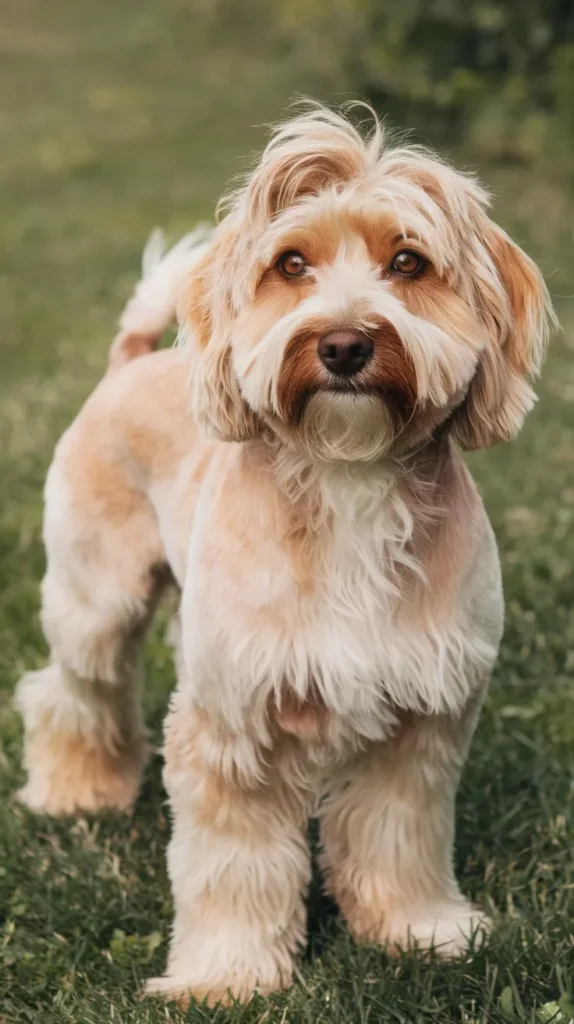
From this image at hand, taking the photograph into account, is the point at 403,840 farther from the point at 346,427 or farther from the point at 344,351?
the point at 344,351

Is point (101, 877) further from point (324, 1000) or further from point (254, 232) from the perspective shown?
point (254, 232)

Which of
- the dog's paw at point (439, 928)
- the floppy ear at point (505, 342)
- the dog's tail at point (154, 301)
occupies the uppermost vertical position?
the floppy ear at point (505, 342)

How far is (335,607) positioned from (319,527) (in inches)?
6.8

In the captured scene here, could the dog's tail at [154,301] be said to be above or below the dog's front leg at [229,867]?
above

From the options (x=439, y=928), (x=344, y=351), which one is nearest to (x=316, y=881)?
(x=439, y=928)

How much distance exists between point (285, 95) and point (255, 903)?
54.5ft

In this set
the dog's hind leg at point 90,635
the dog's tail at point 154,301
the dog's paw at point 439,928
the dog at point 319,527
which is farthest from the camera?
the dog's tail at point 154,301

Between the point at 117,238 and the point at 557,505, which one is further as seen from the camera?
the point at 117,238

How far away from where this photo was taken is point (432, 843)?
3.36m

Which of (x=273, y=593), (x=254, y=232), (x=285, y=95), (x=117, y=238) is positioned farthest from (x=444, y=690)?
(x=285, y=95)

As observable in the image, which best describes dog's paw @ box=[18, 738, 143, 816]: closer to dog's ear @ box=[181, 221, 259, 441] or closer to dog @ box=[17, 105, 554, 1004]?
dog @ box=[17, 105, 554, 1004]

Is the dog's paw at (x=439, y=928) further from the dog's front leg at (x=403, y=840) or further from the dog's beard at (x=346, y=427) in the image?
the dog's beard at (x=346, y=427)

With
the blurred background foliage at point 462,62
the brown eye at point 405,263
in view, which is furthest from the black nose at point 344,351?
the blurred background foliage at point 462,62

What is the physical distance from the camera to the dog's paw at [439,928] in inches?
132
